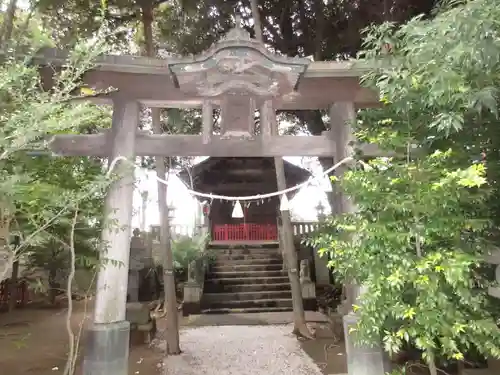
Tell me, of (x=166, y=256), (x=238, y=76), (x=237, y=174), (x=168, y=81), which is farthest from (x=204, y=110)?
(x=237, y=174)

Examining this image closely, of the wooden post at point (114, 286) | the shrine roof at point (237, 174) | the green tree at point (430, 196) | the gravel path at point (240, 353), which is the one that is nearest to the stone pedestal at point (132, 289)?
the gravel path at point (240, 353)

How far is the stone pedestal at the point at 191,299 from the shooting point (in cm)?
1145

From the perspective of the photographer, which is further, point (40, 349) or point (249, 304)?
point (249, 304)

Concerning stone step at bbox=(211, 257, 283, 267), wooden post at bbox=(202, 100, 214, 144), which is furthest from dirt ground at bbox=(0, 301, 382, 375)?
stone step at bbox=(211, 257, 283, 267)

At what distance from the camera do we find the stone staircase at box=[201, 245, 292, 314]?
39.0 feet

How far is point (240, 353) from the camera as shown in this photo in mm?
7352

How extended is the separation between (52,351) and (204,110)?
5.78 m

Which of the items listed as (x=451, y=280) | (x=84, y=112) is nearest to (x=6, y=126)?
(x=84, y=112)

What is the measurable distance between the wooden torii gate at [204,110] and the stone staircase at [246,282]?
7.67 m

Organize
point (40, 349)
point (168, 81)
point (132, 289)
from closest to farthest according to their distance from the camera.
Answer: point (168, 81)
point (40, 349)
point (132, 289)

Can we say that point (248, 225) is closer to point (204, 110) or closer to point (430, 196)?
point (204, 110)

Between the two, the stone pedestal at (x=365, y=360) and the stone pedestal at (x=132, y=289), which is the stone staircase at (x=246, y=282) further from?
the stone pedestal at (x=365, y=360)

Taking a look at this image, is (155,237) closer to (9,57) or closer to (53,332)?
(53,332)

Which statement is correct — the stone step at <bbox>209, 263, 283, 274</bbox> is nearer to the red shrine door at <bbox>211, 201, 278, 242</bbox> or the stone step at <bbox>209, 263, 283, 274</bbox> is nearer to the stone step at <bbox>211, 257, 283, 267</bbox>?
the stone step at <bbox>211, 257, 283, 267</bbox>
